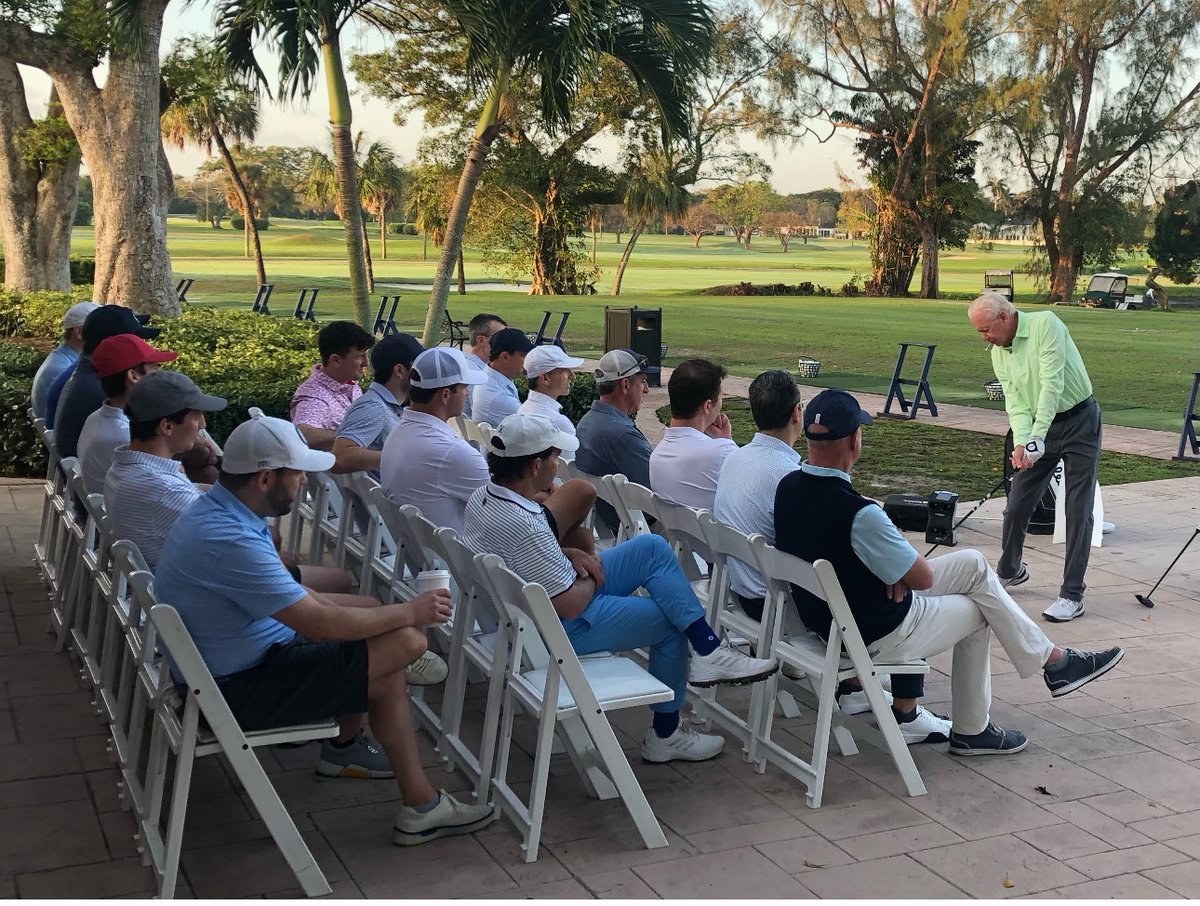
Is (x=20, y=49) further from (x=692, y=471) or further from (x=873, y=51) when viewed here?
(x=873, y=51)

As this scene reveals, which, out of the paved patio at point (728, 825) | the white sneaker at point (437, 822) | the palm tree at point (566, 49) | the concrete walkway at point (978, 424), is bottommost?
the concrete walkway at point (978, 424)

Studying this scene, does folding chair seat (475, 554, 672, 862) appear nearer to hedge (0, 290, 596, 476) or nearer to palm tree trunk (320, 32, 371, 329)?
hedge (0, 290, 596, 476)

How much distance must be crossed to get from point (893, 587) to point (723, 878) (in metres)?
1.20

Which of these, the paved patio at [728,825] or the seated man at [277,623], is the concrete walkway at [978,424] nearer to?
the paved patio at [728,825]

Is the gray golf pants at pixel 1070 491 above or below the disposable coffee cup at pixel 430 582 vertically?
below

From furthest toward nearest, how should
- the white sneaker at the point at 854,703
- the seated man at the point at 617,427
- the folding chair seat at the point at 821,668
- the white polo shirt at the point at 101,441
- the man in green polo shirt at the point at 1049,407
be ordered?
the man in green polo shirt at the point at 1049,407 → the seated man at the point at 617,427 → the white polo shirt at the point at 101,441 → the white sneaker at the point at 854,703 → the folding chair seat at the point at 821,668

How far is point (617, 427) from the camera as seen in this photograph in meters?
5.99

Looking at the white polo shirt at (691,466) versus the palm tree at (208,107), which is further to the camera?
the palm tree at (208,107)

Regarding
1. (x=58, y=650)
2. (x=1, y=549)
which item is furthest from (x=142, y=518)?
(x=1, y=549)

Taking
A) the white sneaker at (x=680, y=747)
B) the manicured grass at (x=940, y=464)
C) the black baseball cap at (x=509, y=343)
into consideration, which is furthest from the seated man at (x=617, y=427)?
the manicured grass at (x=940, y=464)

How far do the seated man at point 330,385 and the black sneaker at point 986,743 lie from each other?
11.6 ft

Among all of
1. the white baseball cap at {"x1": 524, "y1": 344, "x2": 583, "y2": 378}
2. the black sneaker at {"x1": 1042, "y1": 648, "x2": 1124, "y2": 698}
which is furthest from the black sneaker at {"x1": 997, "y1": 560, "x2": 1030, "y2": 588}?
the white baseball cap at {"x1": 524, "y1": 344, "x2": 583, "y2": 378}

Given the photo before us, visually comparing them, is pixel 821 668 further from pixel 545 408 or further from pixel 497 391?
pixel 497 391

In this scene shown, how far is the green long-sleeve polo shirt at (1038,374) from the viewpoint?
687cm
